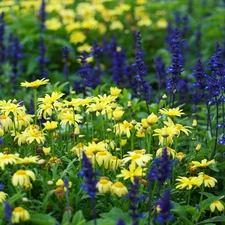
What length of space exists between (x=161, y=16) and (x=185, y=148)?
15.1 ft

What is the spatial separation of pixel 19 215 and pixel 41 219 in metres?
0.17

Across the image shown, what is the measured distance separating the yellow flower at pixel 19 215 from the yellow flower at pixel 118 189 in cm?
54

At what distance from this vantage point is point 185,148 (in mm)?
4984

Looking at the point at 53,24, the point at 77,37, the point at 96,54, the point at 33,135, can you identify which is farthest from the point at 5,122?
the point at 53,24

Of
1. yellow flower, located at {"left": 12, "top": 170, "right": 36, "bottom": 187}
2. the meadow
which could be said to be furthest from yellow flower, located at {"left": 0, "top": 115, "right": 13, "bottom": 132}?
yellow flower, located at {"left": 12, "top": 170, "right": 36, "bottom": 187}

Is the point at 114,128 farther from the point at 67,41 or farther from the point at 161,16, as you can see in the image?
the point at 161,16

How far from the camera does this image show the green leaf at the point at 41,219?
3.13 metres

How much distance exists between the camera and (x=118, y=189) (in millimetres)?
3330

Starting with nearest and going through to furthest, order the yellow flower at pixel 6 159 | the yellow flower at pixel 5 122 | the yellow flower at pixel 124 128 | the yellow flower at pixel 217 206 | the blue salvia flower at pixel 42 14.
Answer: the yellow flower at pixel 6 159
the yellow flower at pixel 217 206
the yellow flower at pixel 5 122
the yellow flower at pixel 124 128
the blue salvia flower at pixel 42 14

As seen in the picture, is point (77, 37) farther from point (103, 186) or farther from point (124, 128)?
point (103, 186)

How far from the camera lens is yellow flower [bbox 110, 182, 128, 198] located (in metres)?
3.33

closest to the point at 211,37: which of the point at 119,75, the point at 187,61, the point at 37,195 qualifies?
the point at 187,61

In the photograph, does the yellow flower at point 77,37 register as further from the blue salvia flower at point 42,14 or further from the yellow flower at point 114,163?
the yellow flower at point 114,163

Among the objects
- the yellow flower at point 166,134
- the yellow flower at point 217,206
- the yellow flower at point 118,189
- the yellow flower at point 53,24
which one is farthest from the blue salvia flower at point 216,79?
the yellow flower at point 53,24
